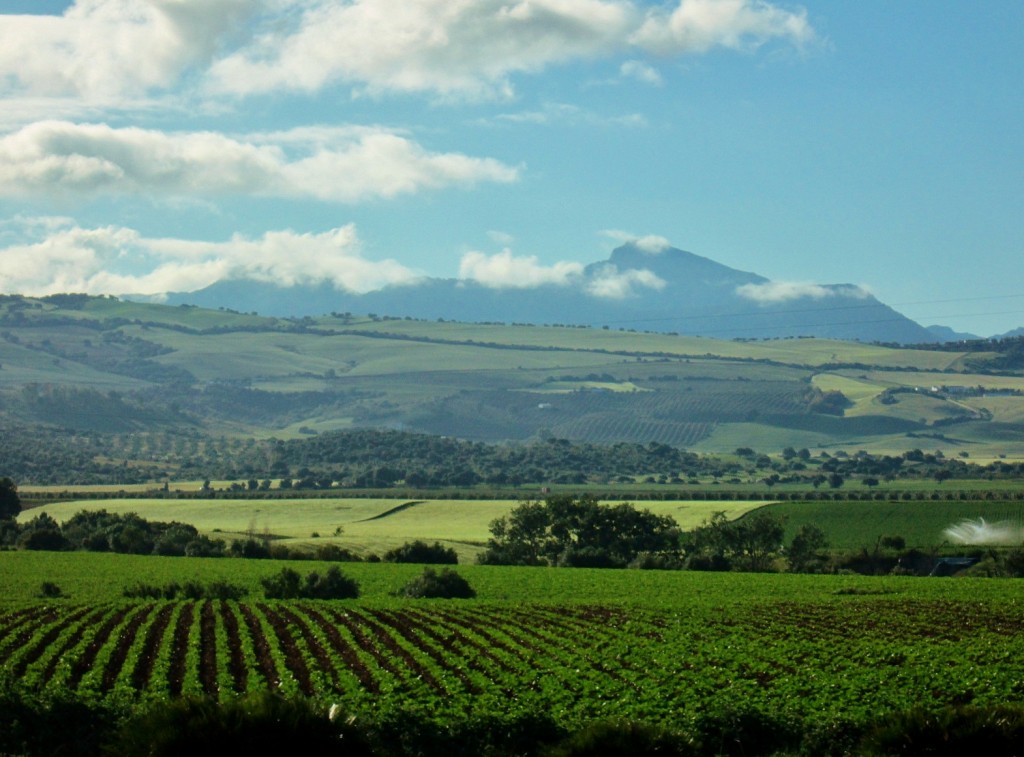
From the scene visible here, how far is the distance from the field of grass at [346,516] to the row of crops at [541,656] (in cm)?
4124

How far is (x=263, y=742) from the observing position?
19531 millimetres

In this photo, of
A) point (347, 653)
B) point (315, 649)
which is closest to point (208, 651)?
point (315, 649)

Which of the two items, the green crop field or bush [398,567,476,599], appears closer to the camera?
the green crop field

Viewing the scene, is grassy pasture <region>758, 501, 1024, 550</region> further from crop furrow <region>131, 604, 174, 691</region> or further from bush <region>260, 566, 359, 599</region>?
crop furrow <region>131, 604, 174, 691</region>

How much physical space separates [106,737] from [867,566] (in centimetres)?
5528

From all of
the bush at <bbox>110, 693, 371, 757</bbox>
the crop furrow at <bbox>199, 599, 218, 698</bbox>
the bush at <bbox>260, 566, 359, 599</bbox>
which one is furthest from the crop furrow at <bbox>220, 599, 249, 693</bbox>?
the bush at <bbox>260, 566, 359, 599</bbox>

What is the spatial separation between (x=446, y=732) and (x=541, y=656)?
8254 mm

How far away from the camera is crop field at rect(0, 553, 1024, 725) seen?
1045 inches

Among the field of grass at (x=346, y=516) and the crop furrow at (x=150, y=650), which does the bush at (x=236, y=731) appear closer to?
the crop furrow at (x=150, y=650)

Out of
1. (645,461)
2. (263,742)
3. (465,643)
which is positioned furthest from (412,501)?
(263,742)

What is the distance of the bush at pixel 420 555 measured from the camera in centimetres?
7329

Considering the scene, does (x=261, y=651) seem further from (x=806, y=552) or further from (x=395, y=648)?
(x=806, y=552)

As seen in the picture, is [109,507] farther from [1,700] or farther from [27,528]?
[1,700]

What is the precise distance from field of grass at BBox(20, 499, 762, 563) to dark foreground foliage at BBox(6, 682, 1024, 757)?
188 ft
